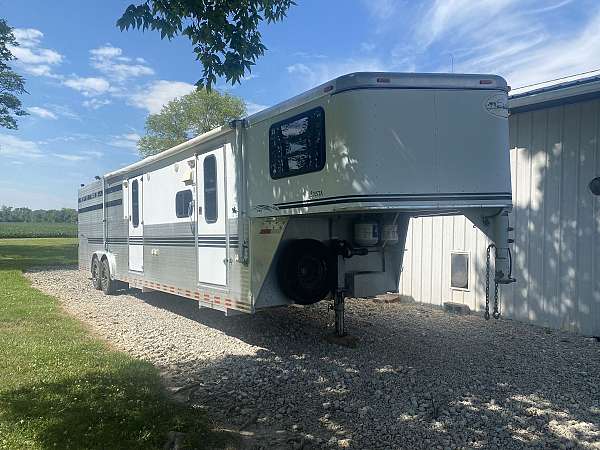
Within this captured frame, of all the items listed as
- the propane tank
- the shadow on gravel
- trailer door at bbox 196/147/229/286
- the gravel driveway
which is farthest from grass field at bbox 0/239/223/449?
the propane tank

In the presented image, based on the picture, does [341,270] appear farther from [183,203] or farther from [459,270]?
[459,270]

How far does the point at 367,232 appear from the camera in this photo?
→ 19.9ft

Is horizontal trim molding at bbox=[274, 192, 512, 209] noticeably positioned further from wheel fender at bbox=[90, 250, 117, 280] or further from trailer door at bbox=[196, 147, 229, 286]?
wheel fender at bbox=[90, 250, 117, 280]

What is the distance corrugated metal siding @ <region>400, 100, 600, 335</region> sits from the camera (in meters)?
7.01

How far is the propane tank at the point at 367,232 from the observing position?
6035 millimetres

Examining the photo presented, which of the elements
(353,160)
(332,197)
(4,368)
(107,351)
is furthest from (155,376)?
(353,160)

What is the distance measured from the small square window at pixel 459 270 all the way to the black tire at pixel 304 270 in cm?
363

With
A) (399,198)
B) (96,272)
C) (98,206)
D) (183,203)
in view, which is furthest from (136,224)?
(399,198)

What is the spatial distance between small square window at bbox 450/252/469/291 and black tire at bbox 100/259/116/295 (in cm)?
744

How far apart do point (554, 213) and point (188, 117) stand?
96.0 feet

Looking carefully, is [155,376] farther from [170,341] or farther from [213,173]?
[213,173]

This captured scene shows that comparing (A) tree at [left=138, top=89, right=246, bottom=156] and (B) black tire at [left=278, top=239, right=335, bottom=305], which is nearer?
(B) black tire at [left=278, top=239, right=335, bottom=305]

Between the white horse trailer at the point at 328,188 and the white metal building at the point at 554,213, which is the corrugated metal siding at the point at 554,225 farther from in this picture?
the white horse trailer at the point at 328,188

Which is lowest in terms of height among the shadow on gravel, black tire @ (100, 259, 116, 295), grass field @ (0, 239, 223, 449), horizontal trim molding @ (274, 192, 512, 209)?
the shadow on gravel
